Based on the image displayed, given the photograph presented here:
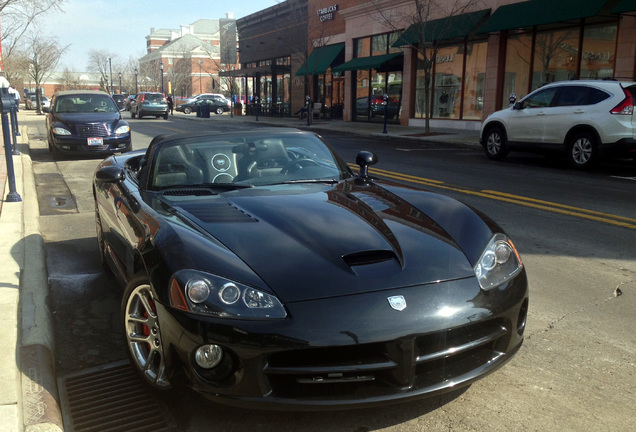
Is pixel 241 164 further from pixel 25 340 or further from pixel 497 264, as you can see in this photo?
pixel 497 264

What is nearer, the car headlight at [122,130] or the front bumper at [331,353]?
the front bumper at [331,353]

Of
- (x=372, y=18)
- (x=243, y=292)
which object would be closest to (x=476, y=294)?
(x=243, y=292)

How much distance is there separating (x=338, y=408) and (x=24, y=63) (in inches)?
2361

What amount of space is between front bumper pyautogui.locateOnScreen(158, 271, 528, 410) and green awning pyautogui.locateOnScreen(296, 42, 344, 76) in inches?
1205

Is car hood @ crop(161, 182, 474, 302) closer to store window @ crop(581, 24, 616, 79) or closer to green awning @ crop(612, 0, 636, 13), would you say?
green awning @ crop(612, 0, 636, 13)

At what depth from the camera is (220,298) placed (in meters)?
2.47

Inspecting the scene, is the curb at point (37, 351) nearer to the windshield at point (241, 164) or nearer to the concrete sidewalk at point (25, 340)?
the concrete sidewalk at point (25, 340)

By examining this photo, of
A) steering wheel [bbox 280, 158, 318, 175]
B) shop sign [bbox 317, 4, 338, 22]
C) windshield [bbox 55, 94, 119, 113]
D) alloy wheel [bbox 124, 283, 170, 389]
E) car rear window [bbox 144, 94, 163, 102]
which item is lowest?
alloy wheel [bbox 124, 283, 170, 389]

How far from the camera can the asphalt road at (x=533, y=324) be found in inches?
107

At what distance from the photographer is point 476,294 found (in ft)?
8.73

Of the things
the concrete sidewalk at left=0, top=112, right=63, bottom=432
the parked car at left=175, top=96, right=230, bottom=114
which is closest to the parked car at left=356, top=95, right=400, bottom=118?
the parked car at left=175, top=96, right=230, bottom=114

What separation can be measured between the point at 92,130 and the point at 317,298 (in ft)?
41.6

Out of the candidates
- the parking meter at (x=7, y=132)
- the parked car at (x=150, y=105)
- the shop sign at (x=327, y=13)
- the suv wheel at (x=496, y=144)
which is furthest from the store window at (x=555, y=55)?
the parked car at (x=150, y=105)

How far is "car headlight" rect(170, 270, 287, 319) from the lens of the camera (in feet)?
7.94
